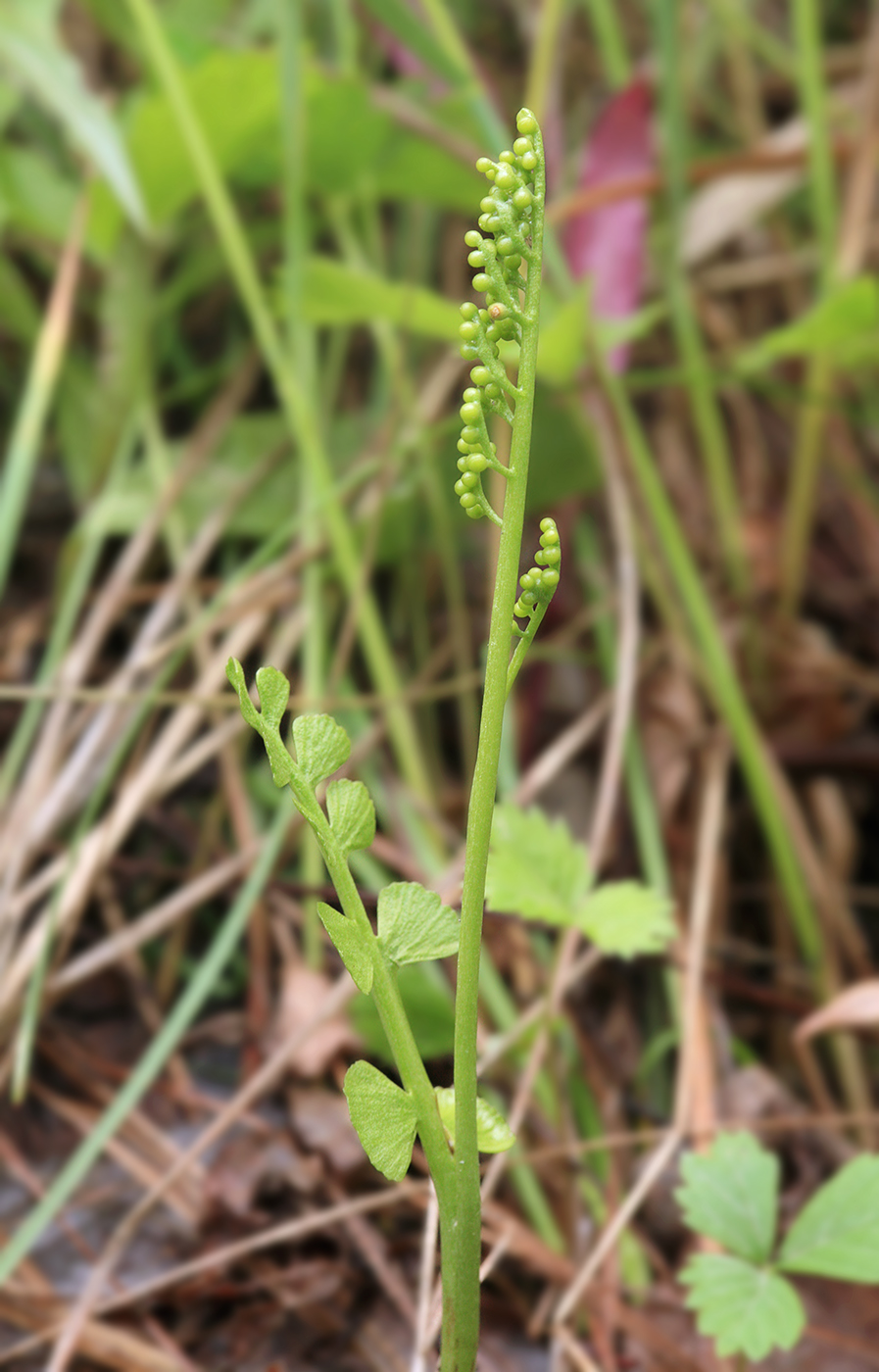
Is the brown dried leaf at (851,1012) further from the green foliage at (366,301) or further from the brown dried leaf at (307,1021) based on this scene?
the green foliage at (366,301)

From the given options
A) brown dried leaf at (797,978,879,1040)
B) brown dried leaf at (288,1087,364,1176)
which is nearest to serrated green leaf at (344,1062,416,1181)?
brown dried leaf at (288,1087,364,1176)

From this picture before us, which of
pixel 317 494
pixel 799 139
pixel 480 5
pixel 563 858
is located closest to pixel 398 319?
pixel 317 494

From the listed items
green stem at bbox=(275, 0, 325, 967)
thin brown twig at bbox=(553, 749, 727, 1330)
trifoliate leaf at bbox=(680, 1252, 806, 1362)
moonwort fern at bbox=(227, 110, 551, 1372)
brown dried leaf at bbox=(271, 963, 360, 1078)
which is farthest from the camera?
green stem at bbox=(275, 0, 325, 967)

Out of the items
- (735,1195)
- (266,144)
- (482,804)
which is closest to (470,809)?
(482,804)

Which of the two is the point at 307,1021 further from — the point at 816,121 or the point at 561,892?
the point at 816,121

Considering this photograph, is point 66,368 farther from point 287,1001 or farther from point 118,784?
point 287,1001

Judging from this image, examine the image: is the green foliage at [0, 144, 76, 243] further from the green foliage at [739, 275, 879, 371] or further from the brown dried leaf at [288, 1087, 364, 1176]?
the brown dried leaf at [288, 1087, 364, 1176]

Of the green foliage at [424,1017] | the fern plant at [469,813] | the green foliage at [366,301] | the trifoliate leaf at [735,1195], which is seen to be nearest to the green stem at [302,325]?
the green foliage at [366,301]
